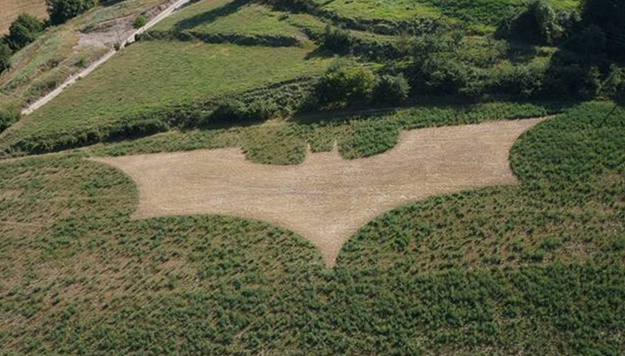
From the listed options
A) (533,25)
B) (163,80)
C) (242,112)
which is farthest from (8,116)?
(533,25)

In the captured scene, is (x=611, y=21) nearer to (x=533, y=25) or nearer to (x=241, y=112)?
(x=533, y=25)

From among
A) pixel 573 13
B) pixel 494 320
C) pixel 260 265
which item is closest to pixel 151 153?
pixel 260 265

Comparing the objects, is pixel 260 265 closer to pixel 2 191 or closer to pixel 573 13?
pixel 2 191

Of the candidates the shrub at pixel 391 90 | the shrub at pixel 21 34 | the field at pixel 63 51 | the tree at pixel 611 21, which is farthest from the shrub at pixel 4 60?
the tree at pixel 611 21

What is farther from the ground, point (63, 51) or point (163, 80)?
point (63, 51)

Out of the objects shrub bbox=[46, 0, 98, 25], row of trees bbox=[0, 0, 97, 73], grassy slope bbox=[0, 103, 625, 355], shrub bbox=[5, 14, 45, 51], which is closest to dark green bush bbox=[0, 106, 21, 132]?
row of trees bbox=[0, 0, 97, 73]

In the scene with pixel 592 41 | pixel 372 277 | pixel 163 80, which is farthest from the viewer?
pixel 163 80
